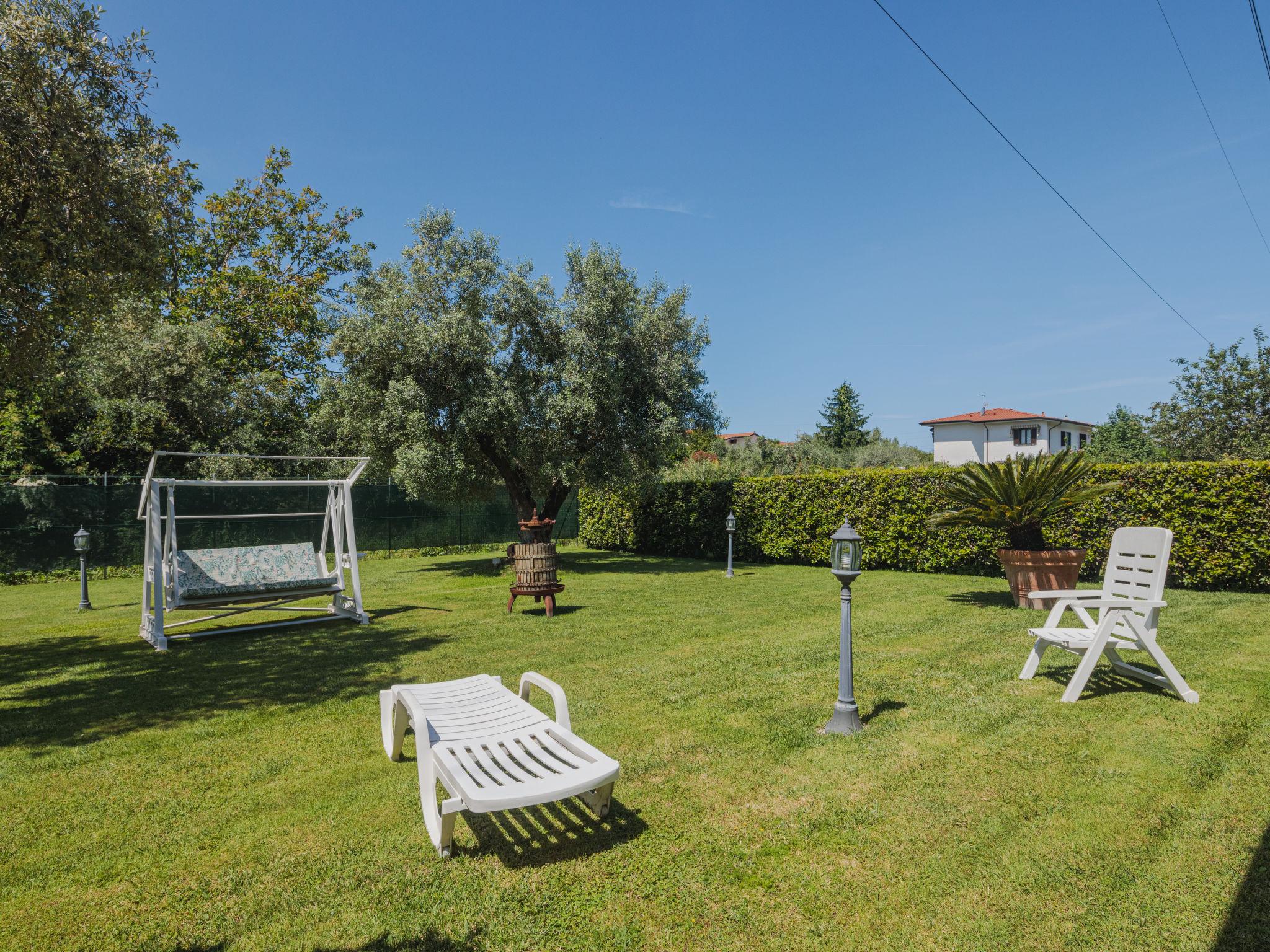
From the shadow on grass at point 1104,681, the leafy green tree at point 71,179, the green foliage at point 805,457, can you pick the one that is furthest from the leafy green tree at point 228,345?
the green foliage at point 805,457

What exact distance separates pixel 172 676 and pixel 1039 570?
9456 millimetres

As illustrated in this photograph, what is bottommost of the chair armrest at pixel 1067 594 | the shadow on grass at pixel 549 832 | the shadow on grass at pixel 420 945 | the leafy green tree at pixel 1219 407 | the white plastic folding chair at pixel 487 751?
the shadow on grass at pixel 549 832

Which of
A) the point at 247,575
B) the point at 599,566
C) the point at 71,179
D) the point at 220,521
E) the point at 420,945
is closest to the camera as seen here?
the point at 420,945

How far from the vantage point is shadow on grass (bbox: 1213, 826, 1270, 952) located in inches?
83.2

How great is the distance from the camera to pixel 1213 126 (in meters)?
10.6

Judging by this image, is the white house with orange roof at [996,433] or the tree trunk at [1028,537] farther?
the white house with orange roof at [996,433]

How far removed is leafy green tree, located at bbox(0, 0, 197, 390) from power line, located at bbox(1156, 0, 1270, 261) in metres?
12.2

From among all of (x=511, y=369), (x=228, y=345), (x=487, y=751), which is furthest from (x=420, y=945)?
(x=228, y=345)

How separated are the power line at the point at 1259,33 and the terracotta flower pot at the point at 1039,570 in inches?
227

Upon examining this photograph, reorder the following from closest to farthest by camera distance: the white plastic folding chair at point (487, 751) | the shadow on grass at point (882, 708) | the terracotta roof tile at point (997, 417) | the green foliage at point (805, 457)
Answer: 1. the white plastic folding chair at point (487, 751)
2. the shadow on grass at point (882, 708)
3. the green foliage at point (805, 457)
4. the terracotta roof tile at point (997, 417)

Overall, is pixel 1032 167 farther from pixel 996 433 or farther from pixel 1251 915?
pixel 996 433

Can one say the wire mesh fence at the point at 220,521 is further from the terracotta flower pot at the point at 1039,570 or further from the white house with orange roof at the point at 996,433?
the white house with orange roof at the point at 996,433

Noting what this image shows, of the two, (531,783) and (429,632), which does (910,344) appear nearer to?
(429,632)

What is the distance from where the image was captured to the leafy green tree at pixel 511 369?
13648 millimetres
